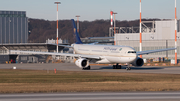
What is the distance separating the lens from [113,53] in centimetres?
5238

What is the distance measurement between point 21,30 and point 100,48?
8790cm

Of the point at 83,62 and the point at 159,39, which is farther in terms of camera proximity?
the point at 159,39

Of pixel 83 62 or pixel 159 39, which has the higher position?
pixel 159 39

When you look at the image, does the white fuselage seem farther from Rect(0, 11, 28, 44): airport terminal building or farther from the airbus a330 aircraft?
Rect(0, 11, 28, 44): airport terminal building

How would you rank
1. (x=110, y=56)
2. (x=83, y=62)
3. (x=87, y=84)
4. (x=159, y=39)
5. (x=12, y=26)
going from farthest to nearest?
(x=12, y=26) < (x=159, y=39) < (x=110, y=56) < (x=83, y=62) < (x=87, y=84)

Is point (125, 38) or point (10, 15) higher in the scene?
point (10, 15)

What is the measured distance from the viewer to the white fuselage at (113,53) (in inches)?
1959

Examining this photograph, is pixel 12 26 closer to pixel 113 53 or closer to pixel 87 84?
pixel 113 53

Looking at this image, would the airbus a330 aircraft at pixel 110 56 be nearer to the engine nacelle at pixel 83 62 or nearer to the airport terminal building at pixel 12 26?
the engine nacelle at pixel 83 62

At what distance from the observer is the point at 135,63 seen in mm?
52844

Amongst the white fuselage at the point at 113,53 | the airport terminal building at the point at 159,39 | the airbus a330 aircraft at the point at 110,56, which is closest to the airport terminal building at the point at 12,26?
the airport terminal building at the point at 159,39

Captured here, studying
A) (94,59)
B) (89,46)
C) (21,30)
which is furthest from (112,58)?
(21,30)

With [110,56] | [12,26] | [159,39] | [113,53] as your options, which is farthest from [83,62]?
[12,26]

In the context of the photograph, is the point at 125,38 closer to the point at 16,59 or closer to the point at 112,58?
the point at 16,59
